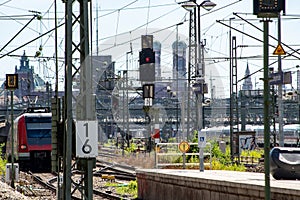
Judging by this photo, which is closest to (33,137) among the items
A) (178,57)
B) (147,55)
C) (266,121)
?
(147,55)

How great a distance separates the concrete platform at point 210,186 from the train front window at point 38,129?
556 inches

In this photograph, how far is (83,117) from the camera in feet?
44.2

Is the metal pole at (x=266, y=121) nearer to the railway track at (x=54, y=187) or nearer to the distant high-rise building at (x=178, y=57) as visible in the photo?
the railway track at (x=54, y=187)

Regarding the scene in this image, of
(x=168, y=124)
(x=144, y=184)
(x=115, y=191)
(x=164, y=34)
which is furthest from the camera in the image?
(x=168, y=124)

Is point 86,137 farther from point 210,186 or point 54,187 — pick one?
point 54,187

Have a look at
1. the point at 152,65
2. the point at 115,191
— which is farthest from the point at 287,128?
the point at 115,191

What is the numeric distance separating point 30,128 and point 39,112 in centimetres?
148

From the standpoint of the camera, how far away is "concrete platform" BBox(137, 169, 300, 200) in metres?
13.1

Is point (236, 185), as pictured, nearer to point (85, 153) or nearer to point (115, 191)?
point (85, 153)

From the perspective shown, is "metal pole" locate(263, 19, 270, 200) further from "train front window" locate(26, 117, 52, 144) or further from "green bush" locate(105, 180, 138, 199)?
"train front window" locate(26, 117, 52, 144)

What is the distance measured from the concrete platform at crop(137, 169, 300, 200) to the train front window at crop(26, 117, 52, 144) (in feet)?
46.3

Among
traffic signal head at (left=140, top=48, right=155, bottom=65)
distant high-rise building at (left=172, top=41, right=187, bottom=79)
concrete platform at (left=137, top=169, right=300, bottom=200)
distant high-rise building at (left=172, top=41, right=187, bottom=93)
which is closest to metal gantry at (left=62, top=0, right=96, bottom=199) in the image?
concrete platform at (left=137, top=169, right=300, bottom=200)

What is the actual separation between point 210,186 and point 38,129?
70.1ft

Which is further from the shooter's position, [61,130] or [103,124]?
[103,124]
